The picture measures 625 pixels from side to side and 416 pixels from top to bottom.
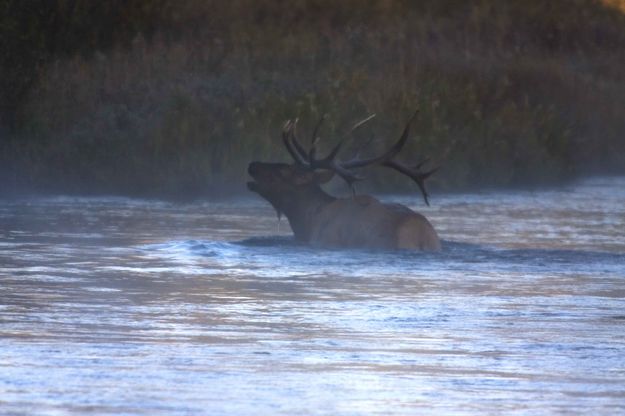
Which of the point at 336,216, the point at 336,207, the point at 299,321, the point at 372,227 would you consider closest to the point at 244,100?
the point at 336,207

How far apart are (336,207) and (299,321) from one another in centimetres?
460

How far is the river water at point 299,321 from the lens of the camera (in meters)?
7.50

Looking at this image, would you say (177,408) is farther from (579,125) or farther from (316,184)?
(579,125)

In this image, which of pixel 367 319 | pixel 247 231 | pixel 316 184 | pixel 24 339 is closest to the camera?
pixel 24 339

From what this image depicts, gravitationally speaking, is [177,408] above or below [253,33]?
below

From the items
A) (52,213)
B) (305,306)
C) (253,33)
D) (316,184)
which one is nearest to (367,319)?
(305,306)

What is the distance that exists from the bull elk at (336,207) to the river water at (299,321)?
26 centimetres

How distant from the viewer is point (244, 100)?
915 inches

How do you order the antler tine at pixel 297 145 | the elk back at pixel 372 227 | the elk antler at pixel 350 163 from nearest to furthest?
the elk back at pixel 372 227
the elk antler at pixel 350 163
the antler tine at pixel 297 145

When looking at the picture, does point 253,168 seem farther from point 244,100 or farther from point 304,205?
point 244,100

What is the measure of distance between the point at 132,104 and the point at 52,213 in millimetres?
5456

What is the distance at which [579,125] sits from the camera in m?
27.1

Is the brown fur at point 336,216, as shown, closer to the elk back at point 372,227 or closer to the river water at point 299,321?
the elk back at point 372,227

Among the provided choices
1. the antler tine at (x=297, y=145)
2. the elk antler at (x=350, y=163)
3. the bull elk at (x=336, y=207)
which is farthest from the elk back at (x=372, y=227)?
the antler tine at (x=297, y=145)
